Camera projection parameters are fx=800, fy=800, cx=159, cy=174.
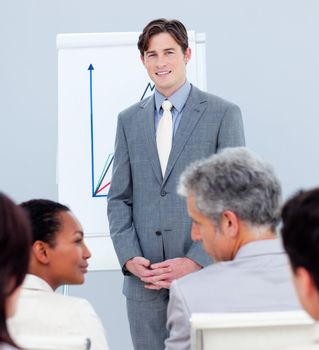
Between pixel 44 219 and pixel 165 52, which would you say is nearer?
pixel 44 219

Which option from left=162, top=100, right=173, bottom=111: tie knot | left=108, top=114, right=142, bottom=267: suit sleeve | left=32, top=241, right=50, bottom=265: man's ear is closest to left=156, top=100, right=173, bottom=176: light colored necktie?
left=162, top=100, right=173, bottom=111: tie knot

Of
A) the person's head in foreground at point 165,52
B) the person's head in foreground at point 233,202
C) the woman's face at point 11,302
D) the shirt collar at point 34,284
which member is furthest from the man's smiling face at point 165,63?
the woman's face at point 11,302

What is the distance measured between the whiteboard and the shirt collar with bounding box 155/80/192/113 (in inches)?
28.4

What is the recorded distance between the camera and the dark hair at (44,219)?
221 cm

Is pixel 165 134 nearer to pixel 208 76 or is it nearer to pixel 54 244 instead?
pixel 54 244

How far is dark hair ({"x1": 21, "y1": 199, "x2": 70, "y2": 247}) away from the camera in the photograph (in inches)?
87.1

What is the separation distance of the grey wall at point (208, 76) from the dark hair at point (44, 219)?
2.72 metres

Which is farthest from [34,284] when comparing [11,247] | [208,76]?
[208,76]

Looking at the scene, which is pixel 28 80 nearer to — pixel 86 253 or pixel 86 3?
pixel 86 3

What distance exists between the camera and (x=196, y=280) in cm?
182

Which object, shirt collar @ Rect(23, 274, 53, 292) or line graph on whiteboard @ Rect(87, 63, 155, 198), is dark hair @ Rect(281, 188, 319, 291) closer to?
shirt collar @ Rect(23, 274, 53, 292)

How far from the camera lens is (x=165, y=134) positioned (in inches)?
118

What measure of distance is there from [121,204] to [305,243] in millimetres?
1811

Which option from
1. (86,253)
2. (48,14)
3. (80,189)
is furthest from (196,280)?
(48,14)
